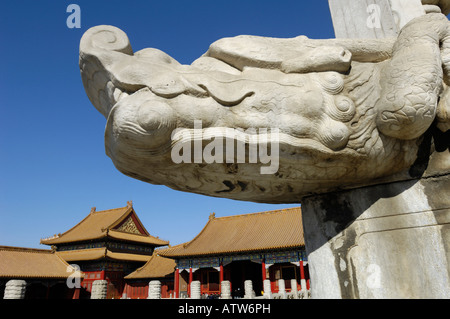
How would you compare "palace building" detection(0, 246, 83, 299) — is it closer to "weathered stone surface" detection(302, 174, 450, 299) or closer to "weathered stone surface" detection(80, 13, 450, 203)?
"weathered stone surface" detection(80, 13, 450, 203)

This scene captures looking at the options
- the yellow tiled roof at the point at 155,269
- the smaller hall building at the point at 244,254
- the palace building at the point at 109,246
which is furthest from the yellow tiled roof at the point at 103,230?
the smaller hall building at the point at 244,254

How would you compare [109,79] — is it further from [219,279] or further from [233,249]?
[219,279]

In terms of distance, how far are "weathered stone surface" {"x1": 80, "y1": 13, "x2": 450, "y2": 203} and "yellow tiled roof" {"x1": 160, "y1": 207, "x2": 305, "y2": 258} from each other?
15.7 m

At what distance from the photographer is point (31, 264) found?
17.2 metres

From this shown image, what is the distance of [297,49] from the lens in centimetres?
161

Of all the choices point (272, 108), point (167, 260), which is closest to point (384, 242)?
point (272, 108)

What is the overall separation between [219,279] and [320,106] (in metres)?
20.1

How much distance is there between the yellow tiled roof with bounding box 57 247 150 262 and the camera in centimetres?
2005

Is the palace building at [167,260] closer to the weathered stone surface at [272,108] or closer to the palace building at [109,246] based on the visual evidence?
the palace building at [109,246]

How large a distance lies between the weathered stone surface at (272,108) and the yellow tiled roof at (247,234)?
1575 centimetres

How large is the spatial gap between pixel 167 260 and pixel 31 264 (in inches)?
330

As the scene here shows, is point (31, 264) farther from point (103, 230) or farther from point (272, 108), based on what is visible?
point (272, 108)

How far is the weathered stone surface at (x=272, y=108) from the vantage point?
1.28 m
